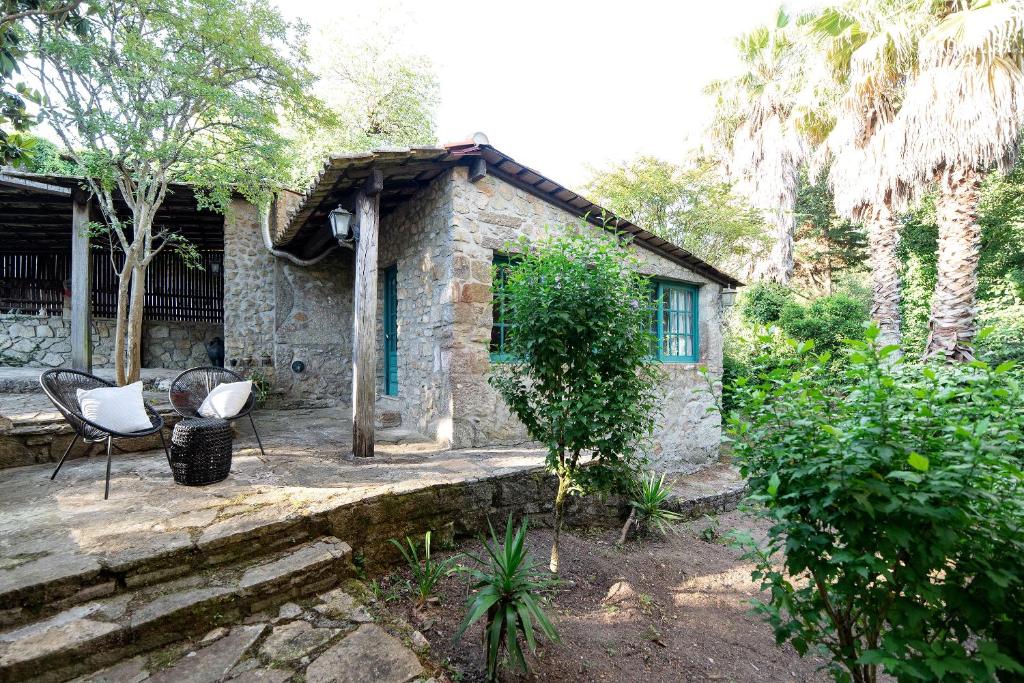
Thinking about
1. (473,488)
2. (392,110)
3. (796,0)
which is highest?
(796,0)

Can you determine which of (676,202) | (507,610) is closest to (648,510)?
(507,610)

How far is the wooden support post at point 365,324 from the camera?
425cm

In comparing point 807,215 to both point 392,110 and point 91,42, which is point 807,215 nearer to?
point 392,110

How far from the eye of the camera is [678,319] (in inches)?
286

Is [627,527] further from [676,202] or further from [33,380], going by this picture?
[676,202]

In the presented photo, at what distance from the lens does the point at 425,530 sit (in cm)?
326

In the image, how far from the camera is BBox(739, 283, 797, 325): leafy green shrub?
11859mm

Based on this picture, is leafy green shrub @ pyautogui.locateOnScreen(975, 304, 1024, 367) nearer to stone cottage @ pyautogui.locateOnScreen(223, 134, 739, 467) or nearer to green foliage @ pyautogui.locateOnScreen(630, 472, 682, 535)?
stone cottage @ pyautogui.locateOnScreen(223, 134, 739, 467)

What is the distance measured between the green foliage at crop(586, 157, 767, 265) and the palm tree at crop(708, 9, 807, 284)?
3.97 ft

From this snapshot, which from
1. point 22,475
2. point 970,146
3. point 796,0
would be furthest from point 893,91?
point 22,475

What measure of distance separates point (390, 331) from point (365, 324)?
214 centimetres

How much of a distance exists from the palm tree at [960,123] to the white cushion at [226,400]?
7.54m

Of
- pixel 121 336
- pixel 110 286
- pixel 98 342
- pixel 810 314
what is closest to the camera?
pixel 121 336

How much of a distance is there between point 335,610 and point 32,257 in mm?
10579
